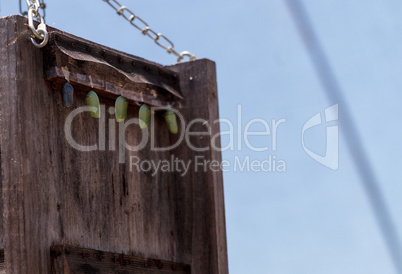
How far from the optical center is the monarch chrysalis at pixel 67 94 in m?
3.67

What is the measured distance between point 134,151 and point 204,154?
0.40 metres

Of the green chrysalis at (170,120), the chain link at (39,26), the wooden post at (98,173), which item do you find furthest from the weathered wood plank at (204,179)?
the chain link at (39,26)

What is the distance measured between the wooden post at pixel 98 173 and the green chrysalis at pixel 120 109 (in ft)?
0.13

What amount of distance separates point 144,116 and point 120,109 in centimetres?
16

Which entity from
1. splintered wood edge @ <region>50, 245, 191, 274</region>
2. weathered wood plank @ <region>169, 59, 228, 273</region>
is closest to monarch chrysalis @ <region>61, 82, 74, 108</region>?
splintered wood edge @ <region>50, 245, 191, 274</region>

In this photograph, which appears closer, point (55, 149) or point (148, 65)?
point (55, 149)

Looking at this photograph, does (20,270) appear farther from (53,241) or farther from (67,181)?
(67,181)

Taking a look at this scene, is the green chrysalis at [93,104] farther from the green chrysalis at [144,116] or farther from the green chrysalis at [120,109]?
the green chrysalis at [144,116]

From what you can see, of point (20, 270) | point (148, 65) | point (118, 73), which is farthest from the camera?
point (148, 65)

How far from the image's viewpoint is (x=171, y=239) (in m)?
4.20

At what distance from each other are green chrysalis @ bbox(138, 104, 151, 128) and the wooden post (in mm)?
53

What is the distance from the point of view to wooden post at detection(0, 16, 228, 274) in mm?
3484

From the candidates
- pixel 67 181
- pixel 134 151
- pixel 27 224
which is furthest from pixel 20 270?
pixel 134 151

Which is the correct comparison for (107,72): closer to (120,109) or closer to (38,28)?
(120,109)
